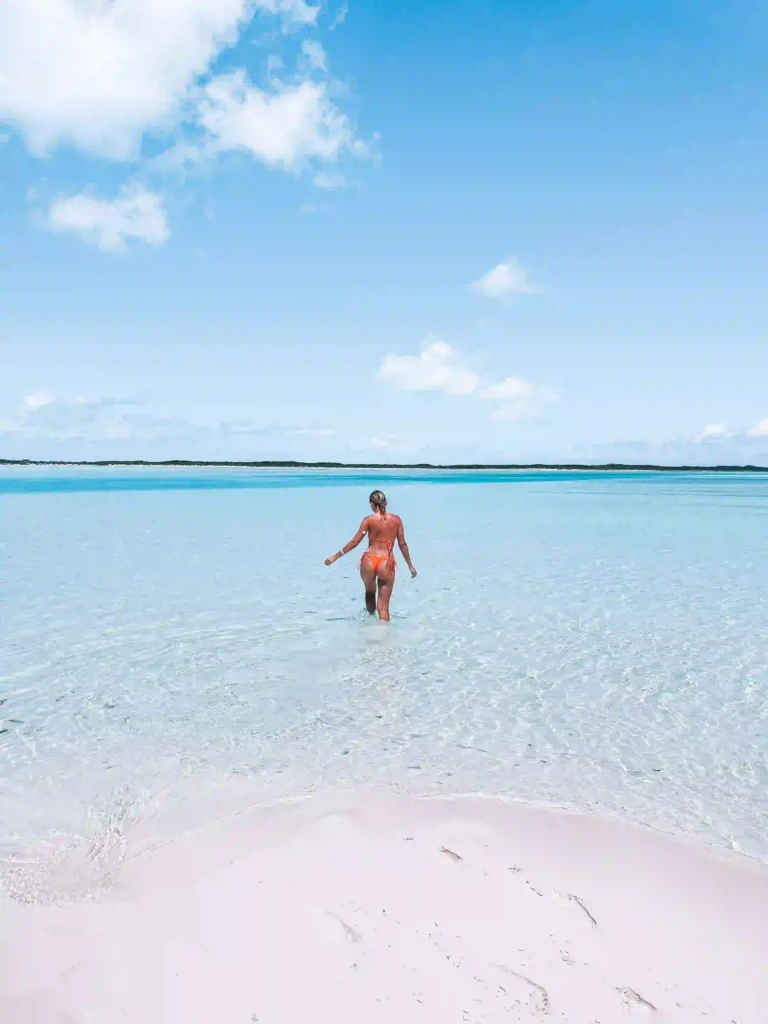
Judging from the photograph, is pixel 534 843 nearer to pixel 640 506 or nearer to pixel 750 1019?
pixel 750 1019

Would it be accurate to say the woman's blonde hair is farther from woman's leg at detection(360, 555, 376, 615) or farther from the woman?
woman's leg at detection(360, 555, 376, 615)

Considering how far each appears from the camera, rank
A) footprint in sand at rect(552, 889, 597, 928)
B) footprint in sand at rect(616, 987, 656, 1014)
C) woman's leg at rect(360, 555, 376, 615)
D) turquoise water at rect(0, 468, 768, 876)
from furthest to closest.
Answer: woman's leg at rect(360, 555, 376, 615) < turquoise water at rect(0, 468, 768, 876) < footprint in sand at rect(552, 889, 597, 928) < footprint in sand at rect(616, 987, 656, 1014)

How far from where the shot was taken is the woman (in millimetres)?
11002

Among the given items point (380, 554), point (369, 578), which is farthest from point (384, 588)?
point (380, 554)

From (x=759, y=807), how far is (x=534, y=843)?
6.47 feet

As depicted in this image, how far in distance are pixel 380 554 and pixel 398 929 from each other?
7.64 m

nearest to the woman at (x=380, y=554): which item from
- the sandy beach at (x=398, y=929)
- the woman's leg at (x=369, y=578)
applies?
the woman's leg at (x=369, y=578)

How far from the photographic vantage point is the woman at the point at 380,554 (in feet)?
36.1

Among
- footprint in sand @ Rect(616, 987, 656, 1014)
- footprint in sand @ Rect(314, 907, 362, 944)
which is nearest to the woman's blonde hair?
footprint in sand @ Rect(314, 907, 362, 944)

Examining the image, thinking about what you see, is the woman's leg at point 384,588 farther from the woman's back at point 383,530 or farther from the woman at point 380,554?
the woman's back at point 383,530

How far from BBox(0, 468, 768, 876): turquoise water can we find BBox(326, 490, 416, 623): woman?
0.50m

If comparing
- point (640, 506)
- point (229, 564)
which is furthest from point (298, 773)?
point (640, 506)

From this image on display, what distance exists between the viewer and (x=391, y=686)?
8.04m

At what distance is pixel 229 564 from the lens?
16.9 meters
